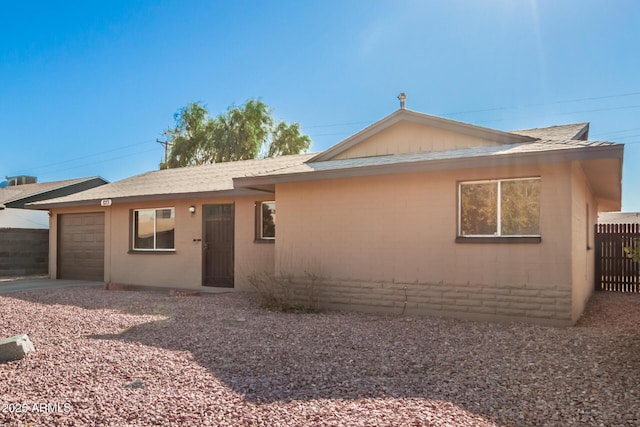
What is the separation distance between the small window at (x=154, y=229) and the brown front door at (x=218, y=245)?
4.16 feet

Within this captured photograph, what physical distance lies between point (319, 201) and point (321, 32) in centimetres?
696

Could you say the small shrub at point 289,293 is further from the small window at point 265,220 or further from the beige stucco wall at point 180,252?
the small window at point 265,220

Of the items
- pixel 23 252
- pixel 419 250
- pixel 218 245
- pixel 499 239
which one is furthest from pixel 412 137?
pixel 23 252

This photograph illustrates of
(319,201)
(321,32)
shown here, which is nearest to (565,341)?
(319,201)

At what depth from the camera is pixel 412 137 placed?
31.8 feet

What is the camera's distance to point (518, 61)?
1298 centimetres

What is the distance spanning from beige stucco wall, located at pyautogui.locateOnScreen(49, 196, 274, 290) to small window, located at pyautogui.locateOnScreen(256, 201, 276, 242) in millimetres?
136

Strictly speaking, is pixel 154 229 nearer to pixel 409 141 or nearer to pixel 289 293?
pixel 289 293

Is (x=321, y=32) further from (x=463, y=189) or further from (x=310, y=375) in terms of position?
(x=310, y=375)

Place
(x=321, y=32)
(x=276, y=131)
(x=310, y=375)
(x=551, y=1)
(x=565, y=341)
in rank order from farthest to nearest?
(x=276, y=131) < (x=321, y=32) < (x=551, y=1) < (x=565, y=341) < (x=310, y=375)

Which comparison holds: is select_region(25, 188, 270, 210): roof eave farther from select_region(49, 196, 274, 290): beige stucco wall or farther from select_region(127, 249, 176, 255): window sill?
select_region(127, 249, 176, 255): window sill

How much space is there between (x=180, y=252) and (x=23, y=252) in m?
8.54

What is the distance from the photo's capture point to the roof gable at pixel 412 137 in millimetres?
8945

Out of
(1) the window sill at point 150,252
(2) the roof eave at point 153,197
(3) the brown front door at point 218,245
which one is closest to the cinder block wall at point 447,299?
(2) the roof eave at point 153,197
